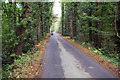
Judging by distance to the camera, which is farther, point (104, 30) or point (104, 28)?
point (104, 28)

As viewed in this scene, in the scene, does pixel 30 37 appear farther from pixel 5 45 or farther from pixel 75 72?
pixel 75 72

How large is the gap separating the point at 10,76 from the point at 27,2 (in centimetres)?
599

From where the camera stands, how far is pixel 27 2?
28.2ft

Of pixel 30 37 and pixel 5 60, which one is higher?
pixel 30 37

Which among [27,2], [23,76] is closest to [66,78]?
[23,76]

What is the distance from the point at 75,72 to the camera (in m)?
6.23

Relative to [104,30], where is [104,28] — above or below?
above

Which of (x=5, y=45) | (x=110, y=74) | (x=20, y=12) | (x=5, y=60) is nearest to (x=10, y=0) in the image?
(x=20, y=12)

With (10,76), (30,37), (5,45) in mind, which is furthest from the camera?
(30,37)

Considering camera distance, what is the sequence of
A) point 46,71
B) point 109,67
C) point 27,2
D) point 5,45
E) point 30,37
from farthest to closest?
point 30,37
point 27,2
point 5,45
point 109,67
point 46,71

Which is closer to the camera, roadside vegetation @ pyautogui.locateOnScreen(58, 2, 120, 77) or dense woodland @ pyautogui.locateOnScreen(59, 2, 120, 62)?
roadside vegetation @ pyautogui.locateOnScreen(58, 2, 120, 77)

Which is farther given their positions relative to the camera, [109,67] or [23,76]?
[109,67]

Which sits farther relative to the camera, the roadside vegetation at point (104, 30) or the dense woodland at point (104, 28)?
the dense woodland at point (104, 28)

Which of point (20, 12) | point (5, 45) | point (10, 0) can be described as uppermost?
point (10, 0)
